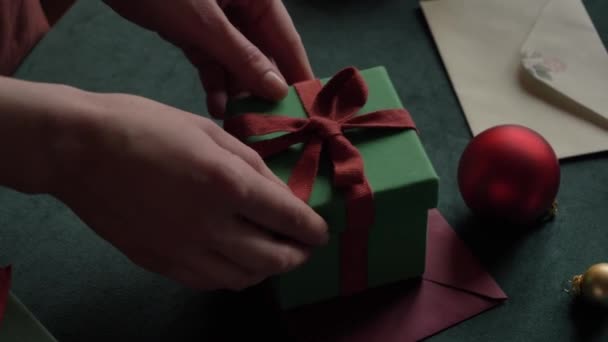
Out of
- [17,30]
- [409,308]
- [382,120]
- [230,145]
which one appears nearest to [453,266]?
[409,308]

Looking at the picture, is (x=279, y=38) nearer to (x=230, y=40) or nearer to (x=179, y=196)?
(x=230, y=40)

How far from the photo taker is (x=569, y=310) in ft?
1.90

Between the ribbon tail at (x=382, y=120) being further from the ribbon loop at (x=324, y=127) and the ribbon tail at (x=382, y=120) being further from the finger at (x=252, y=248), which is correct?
the finger at (x=252, y=248)

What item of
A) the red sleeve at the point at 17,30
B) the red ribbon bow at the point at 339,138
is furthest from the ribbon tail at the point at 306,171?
the red sleeve at the point at 17,30

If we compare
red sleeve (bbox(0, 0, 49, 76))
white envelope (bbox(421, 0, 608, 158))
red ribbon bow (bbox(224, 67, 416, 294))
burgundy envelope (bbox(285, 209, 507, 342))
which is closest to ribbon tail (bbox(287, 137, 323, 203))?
red ribbon bow (bbox(224, 67, 416, 294))

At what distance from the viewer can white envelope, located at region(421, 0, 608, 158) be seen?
0.71 m

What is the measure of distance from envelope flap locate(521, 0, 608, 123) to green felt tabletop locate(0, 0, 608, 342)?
3cm

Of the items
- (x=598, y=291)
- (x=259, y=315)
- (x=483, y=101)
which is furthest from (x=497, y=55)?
(x=259, y=315)

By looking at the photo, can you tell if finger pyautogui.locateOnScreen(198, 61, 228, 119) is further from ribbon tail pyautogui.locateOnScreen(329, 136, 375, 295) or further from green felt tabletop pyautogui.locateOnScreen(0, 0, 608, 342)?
ribbon tail pyautogui.locateOnScreen(329, 136, 375, 295)

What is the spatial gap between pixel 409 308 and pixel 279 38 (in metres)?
0.30

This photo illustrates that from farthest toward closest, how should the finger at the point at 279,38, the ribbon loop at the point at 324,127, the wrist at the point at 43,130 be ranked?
the finger at the point at 279,38
the ribbon loop at the point at 324,127
the wrist at the point at 43,130

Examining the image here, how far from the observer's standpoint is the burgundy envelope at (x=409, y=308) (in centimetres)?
57

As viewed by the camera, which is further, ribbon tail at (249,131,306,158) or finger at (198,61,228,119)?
finger at (198,61,228,119)

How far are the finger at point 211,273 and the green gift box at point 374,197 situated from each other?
8cm
